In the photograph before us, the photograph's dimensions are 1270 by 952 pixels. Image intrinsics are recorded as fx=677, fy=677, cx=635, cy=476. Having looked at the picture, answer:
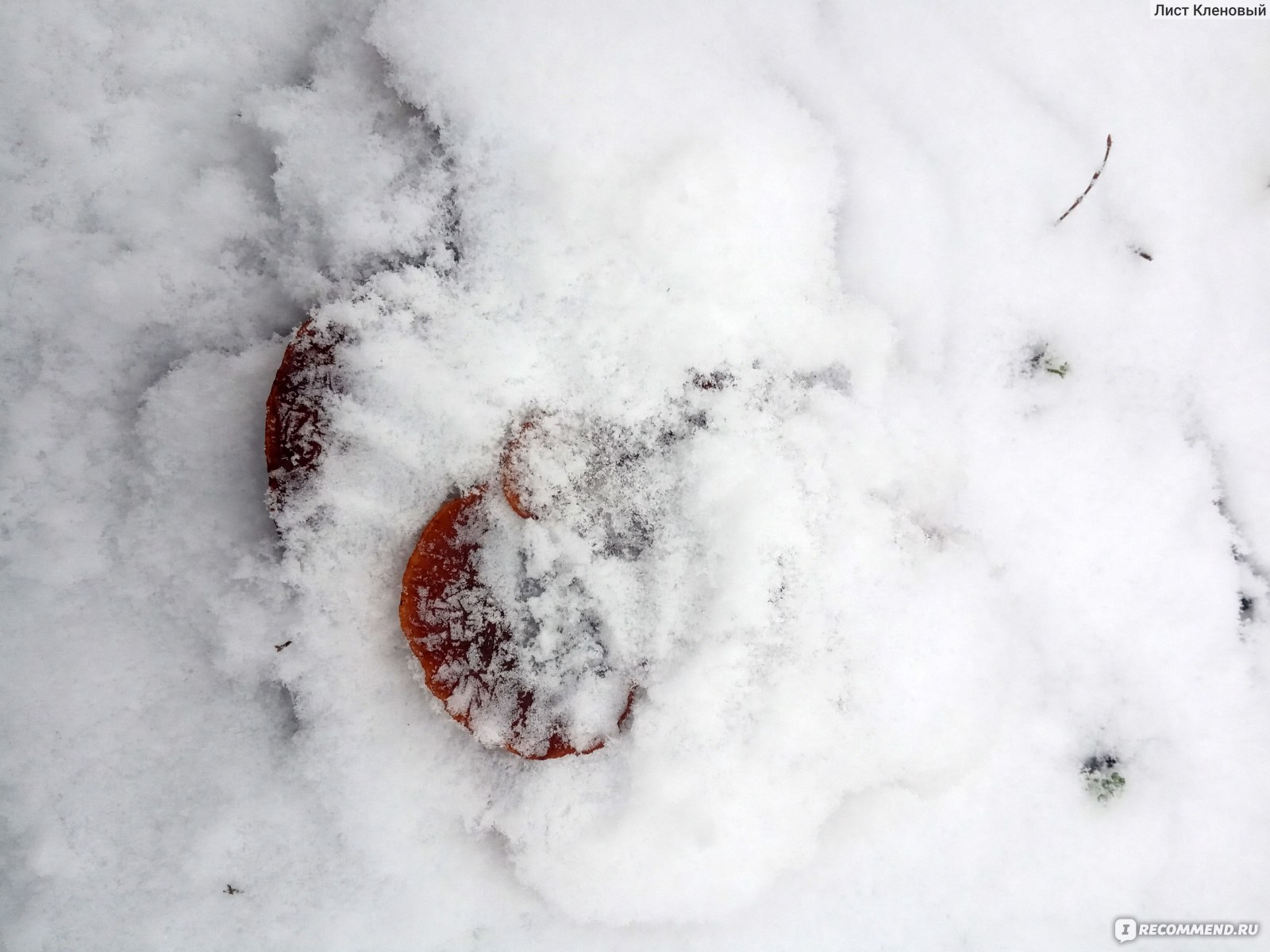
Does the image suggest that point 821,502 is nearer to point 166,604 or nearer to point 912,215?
point 912,215

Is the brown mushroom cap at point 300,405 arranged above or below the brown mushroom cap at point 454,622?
above

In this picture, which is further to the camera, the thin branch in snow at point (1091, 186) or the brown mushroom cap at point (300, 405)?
the thin branch in snow at point (1091, 186)

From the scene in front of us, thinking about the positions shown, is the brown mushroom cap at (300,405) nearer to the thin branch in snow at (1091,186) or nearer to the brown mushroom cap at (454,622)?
the brown mushroom cap at (454,622)

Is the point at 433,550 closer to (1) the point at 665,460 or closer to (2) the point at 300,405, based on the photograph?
(2) the point at 300,405

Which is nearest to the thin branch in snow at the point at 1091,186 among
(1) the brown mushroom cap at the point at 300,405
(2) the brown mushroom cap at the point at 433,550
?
(2) the brown mushroom cap at the point at 433,550

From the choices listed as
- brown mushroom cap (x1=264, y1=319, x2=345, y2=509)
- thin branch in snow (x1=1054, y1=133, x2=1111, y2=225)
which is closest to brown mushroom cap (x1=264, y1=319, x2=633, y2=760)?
brown mushroom cap (x1=264, y1=319, x2=345, y2=509)

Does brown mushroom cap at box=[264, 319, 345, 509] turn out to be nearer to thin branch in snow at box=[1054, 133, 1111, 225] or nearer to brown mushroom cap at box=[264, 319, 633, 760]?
brown mushroom cap at box=[264, 319, 633, 760]

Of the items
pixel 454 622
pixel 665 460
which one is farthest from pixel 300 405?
pixel 665 460

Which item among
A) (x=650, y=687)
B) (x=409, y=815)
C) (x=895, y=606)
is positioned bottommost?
(x=409, y=815)

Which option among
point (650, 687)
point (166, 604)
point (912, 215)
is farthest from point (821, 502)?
point (166, 604)
